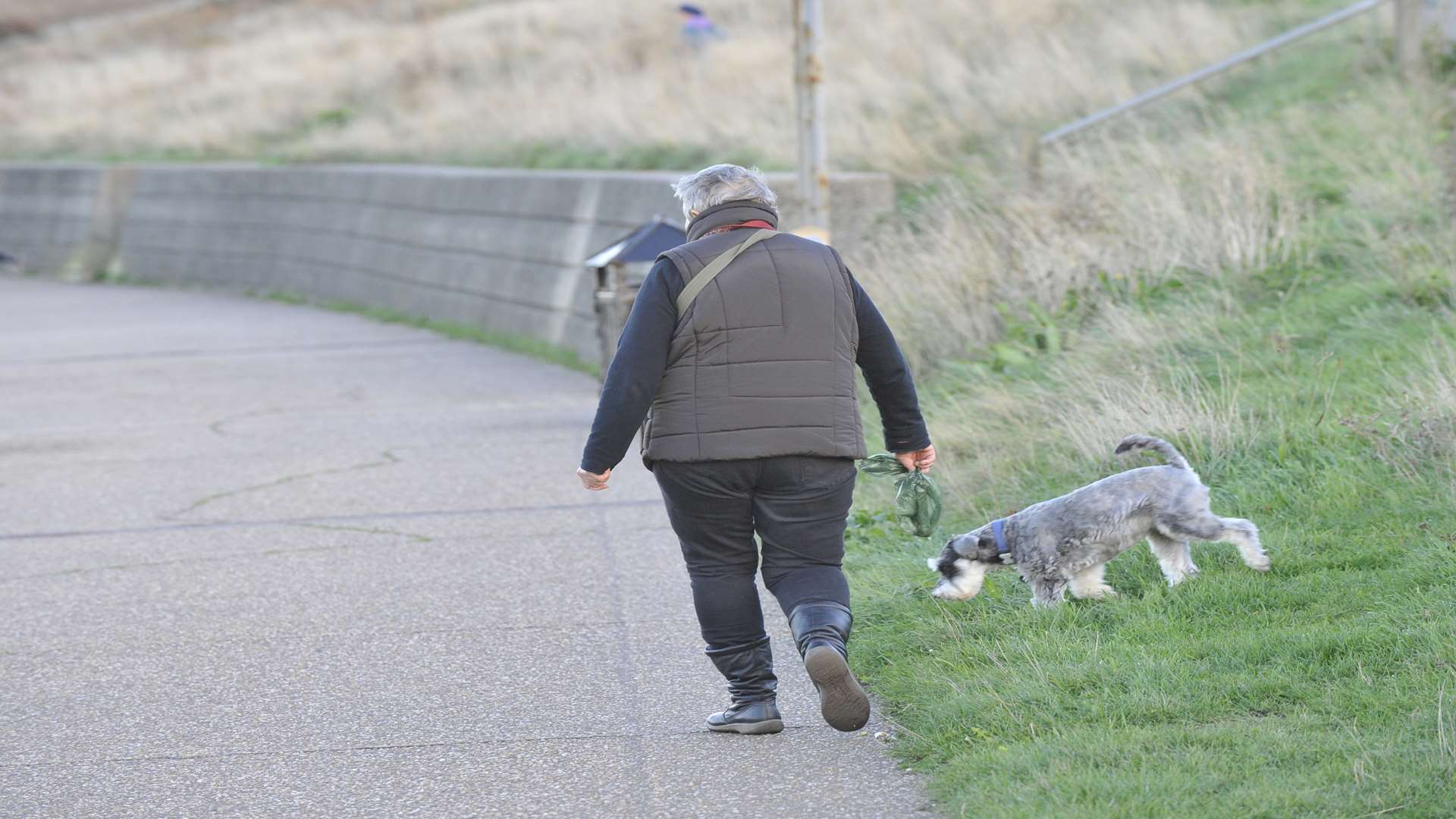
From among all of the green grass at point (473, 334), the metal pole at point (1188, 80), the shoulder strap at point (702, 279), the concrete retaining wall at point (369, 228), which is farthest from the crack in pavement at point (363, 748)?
the metal pole at point (1188, 80)

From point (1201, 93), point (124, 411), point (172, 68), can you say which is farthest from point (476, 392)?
point (172, 68)

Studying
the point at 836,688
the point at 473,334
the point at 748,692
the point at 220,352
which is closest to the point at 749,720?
the point at 748,692

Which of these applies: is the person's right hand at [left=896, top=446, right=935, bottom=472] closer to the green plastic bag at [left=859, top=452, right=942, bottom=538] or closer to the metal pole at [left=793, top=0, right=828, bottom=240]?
the green plastic bag at [left=859, top=452, right=942, bottom=538]

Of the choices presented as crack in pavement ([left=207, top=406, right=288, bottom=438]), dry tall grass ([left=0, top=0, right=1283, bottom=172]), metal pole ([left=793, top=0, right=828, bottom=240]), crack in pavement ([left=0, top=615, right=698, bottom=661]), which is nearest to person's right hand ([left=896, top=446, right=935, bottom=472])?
crack in pavement ([left=0, top=615, right=698, bottom=661])

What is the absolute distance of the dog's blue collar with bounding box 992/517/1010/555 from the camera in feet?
17.2

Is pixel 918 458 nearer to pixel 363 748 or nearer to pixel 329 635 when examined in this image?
pixel 363 748

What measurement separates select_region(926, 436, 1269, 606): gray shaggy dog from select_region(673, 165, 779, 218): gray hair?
1383mm

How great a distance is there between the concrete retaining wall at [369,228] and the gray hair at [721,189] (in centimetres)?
751

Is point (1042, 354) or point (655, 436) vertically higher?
point (655, 436)

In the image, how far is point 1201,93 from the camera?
1461 cm

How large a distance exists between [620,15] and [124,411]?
2144 centimetres

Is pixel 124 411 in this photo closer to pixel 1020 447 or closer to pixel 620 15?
pixel 1020 447

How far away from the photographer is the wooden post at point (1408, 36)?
520 inches

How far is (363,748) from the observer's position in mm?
4723
